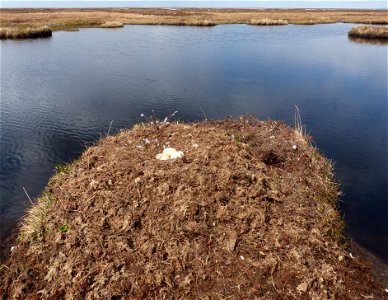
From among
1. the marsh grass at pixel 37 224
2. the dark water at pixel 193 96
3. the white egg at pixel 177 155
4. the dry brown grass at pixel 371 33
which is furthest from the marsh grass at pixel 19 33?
the dry brown grass at pixel 371 33

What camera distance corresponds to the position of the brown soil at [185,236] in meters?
9.20

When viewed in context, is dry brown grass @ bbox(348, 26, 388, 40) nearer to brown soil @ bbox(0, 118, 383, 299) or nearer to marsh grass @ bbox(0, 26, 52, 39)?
marsh grass @ bbox(0, 26, 52, 39)

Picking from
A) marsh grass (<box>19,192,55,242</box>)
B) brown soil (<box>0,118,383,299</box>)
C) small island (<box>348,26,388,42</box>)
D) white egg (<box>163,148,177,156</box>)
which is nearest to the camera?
brown soil (<box>0,118,383,299</box>)

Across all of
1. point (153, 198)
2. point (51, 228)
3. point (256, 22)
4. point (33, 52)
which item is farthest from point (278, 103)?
point (256, 22)

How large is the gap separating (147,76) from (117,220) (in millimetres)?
24952

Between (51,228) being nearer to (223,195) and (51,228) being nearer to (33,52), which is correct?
(223,195)

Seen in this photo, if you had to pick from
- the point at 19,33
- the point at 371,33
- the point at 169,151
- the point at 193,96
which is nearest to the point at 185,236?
the point at 169,151

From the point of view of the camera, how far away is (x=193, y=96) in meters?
28.3

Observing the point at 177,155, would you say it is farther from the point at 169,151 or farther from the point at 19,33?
the point at 19,33

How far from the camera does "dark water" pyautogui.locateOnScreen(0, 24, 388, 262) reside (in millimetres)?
17250

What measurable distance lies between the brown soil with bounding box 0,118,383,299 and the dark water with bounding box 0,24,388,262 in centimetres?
302

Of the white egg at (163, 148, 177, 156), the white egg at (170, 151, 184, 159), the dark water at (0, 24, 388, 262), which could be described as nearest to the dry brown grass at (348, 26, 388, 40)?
the dark water at (0, 24, 388, 262)

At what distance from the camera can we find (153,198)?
1131 centimetres

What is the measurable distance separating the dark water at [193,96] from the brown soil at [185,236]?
3.02m
